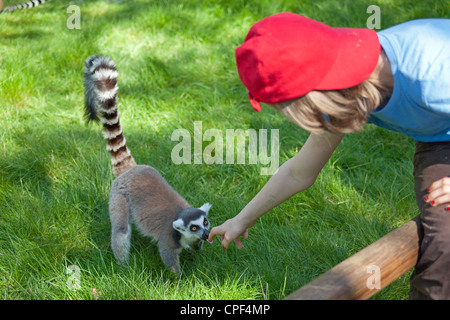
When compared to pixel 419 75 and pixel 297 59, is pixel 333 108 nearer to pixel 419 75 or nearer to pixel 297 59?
pixel 297 59

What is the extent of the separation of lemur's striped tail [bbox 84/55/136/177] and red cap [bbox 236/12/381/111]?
Answer: 142cm

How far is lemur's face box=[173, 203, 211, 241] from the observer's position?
247 centimetres

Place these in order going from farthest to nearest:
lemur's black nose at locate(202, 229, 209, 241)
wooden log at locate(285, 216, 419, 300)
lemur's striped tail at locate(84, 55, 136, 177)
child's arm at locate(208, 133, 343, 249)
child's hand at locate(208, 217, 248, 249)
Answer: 1. lemur's striped tail at locate(84, 55, 136, 177)
2. lemur's black nose at locate(202, 229, 209, 241)
3. child's hand at locate(208, 217, 248, 249)
4. child's arm at locate(208, 133, 343, 249)
5. wooden log at locate(285, 216, 419, 300)

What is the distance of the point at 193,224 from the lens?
2.47 m

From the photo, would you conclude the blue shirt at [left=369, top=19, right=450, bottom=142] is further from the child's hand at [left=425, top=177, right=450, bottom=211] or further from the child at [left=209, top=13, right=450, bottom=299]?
the child's hand at [left=425, top=177, right=450, bottom=211]

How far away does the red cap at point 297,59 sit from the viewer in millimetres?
1381

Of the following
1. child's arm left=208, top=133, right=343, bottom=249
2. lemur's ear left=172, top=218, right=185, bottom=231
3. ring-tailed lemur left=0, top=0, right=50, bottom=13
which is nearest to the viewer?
child's arm left=208, top=133, right=343, bottom=249

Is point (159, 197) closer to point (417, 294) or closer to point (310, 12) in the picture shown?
point (417, 294)

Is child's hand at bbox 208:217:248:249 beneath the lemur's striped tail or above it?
beneath

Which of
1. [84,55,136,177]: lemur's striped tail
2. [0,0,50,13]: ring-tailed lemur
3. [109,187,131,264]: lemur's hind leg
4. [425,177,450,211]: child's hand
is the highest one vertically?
[0,0,50,13]: ring-tailed lemur

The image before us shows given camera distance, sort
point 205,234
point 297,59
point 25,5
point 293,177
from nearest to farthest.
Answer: point 297,59, point 293,177, point 205,234, point 25,5

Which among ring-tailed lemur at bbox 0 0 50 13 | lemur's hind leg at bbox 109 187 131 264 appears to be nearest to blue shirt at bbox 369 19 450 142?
lemur's hind leg at bbox 109 187 131 264

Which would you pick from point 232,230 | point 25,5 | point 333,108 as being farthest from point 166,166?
point 25,5

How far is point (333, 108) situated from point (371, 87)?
175 millimetres
